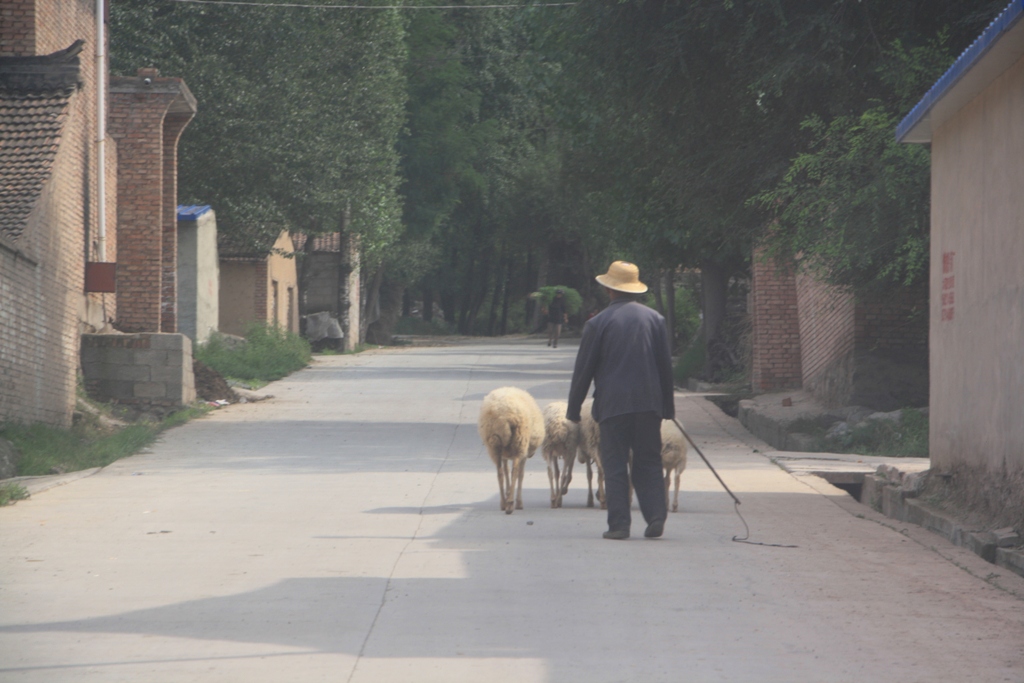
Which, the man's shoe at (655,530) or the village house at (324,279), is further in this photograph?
the village house at (324,279)

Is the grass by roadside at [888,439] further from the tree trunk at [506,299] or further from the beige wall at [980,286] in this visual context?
the tree trunk at [506,299]

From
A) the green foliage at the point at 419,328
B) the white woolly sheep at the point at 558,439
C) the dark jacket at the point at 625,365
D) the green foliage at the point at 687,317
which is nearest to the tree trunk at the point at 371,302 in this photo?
the green foliage at the point at 419,328

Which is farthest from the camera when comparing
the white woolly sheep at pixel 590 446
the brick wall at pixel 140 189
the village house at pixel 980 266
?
the brick wall at pixel 140 189

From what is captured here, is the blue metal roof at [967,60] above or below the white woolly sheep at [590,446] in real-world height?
above

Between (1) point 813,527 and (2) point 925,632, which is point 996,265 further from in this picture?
(2) point 925,632

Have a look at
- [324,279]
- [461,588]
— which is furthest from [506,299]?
[461,588]

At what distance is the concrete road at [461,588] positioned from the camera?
568cm

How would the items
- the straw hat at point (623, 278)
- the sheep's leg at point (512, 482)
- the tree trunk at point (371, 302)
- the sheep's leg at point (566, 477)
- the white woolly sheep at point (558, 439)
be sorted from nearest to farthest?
the straw hat at point (623, 278) < the sheep's leg at point (512, 482) < the white woolly sheep at point (558, 439) < the sheep's leg at point (566, 477) < the tree trunk at point (371, 302)

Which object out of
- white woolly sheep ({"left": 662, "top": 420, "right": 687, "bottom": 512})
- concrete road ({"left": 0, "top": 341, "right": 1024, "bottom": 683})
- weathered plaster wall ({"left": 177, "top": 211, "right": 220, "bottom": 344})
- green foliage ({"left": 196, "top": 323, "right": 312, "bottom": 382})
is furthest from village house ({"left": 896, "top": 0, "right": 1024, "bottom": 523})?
weathered plaster wall ({"left": 177, "top": 211, "right": 220, "bottom": 344})

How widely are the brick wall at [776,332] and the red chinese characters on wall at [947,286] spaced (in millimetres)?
11858

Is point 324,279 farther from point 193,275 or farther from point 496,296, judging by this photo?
point 496,296

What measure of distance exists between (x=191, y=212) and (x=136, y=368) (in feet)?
27.6

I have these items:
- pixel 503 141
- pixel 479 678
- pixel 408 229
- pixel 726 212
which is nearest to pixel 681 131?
pixel 726 212

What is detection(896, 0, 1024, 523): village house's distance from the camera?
29.6 ft
